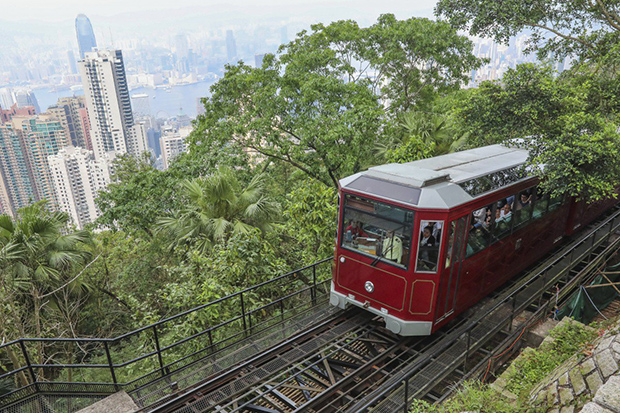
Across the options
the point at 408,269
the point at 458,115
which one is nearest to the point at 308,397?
the point at 408,269

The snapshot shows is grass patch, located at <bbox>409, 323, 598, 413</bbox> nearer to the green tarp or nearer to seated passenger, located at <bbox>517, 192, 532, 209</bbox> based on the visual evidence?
the green tarp

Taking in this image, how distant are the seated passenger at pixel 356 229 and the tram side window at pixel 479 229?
186 cm

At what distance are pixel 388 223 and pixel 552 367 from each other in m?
3.16

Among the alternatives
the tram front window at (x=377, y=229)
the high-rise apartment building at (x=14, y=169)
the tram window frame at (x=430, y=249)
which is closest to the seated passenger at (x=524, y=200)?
the tram window frame at (x=430, y=249)

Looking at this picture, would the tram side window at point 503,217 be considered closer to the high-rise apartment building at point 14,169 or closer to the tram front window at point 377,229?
the tram front window at point 377,229

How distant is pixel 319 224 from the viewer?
10469 mm

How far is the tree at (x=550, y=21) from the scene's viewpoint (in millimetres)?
10109

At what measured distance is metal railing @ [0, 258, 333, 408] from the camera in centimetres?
666

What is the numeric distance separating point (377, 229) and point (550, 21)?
26.0ft

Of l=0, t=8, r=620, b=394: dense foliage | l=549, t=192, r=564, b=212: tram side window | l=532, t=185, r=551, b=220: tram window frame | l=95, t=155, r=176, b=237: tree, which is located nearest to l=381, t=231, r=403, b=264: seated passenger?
l=0, t=8, r=620, b=394: dense foliage

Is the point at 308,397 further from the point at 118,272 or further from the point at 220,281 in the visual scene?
the point at 118,272

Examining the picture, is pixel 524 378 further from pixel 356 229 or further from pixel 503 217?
pixel 356 229

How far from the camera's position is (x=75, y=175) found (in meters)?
71.5

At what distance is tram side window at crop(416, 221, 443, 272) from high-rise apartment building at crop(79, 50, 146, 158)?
361ft
